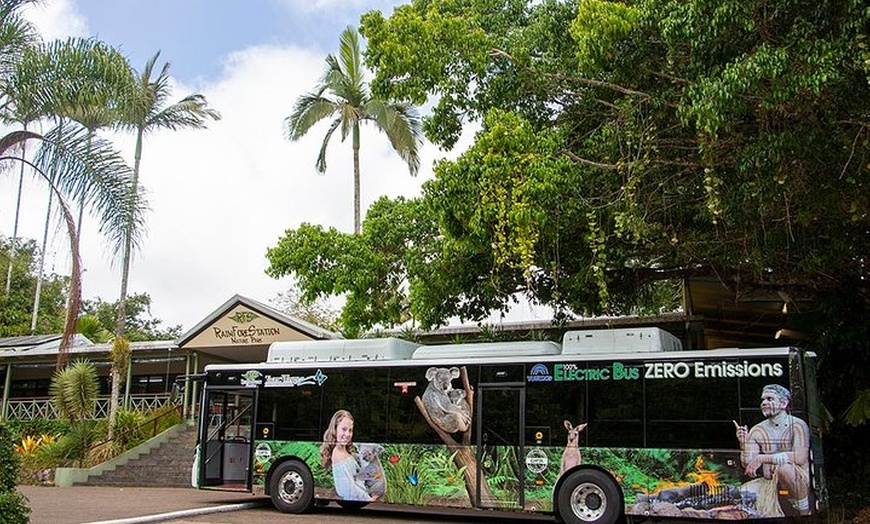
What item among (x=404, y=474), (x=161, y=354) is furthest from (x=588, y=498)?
(x=161, y=354)

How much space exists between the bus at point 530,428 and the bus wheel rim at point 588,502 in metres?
0.02

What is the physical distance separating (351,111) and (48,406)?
14195 millimetres

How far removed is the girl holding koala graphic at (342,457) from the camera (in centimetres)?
1336

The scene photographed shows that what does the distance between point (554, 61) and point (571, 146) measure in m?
1.32

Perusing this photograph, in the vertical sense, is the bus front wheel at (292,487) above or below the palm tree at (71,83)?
below

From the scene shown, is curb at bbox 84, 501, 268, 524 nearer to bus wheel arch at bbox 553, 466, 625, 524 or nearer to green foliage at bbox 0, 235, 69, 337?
bus wheel arch at bbox 553, 466, 625, 524

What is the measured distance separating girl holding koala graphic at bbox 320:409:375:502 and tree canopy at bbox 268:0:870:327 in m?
2.43

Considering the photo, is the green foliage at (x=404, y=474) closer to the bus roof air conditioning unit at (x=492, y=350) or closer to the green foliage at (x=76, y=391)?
the bus roof air conditioning unit at (x=492, y=350)

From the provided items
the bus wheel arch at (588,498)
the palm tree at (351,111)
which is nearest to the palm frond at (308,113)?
the palm tree at (351,111)

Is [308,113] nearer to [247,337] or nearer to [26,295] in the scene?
[247,337]

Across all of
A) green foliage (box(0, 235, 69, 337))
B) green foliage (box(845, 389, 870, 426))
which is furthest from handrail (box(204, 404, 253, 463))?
green foliage (box(0, 235, 69, 337))

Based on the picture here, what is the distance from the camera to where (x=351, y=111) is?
27938 mm

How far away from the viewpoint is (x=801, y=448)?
413 inches

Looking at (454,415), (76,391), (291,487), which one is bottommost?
(291,487)
